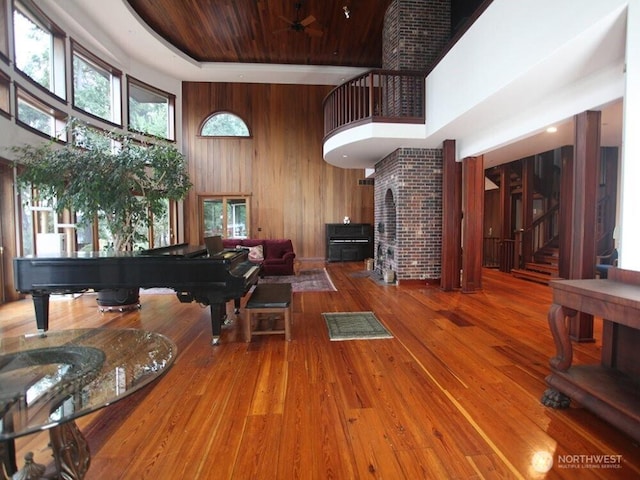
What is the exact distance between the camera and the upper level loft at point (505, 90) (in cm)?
265

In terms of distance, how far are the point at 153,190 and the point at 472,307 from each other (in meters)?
5.34

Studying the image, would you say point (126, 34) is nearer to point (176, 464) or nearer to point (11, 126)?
point (11, 126)

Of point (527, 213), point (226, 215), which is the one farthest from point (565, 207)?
point (226, 215)

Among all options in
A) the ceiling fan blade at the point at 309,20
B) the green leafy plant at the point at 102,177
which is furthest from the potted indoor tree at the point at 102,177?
the ceiling fan blade at the point at 309,20

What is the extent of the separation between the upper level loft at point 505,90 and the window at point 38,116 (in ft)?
16.5

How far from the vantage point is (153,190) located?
16.7ft

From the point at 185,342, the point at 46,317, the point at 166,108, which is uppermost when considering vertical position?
the point at 166,108

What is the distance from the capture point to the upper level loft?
2.65 meters

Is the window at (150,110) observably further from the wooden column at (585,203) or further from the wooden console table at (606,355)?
the wooden console table at (606,355)

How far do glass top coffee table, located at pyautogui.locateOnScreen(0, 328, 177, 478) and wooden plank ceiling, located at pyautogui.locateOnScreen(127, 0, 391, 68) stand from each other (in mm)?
6433

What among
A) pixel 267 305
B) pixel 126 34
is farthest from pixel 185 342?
pixel 126 34

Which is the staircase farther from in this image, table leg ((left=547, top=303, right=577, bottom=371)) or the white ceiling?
table leg ((left=547, top=303, right=577, bottom=371))

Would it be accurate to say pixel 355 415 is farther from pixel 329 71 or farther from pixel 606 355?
pixel 329 71

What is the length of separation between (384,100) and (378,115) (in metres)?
0.74
